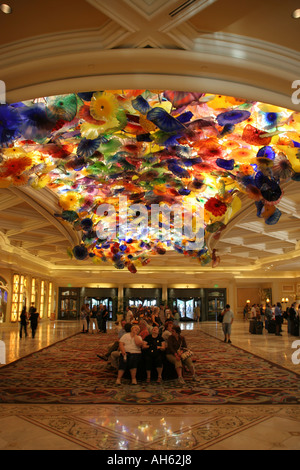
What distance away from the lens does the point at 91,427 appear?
170 inches

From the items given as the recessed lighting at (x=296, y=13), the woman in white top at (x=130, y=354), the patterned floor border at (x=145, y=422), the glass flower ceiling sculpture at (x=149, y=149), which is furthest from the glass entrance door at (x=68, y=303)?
the recessed lighting at (x=296, y=13)

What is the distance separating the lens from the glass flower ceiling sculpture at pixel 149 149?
4.62 m

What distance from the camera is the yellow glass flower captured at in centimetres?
457

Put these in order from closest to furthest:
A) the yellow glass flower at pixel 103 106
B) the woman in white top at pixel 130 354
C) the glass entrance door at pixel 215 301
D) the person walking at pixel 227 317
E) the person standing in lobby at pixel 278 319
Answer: the yellow glass flower at pixel 103 106 → the woman in white top at pixel 130 354 → the person walking at pixel 227 317 → the person standing in lobby at pixel 278 319 → the glass entrance door at pixel 215 301

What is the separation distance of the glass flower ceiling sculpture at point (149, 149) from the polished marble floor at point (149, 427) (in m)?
3.14

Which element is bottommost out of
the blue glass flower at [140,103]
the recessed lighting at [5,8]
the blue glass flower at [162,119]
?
the blue glass flower at [162,119]

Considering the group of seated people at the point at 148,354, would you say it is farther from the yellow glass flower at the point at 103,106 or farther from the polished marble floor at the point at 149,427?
the yellow glass flower at the point at 103,106

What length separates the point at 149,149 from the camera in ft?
22.5

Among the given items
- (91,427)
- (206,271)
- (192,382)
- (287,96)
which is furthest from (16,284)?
(287,96)

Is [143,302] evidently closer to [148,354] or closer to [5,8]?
[148,354]

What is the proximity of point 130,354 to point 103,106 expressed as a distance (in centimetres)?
425

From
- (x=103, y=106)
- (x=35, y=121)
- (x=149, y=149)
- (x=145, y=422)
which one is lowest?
(x=145, y=422)

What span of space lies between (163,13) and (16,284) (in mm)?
18982

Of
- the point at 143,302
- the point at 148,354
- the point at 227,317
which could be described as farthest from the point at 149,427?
the point at 143,302
